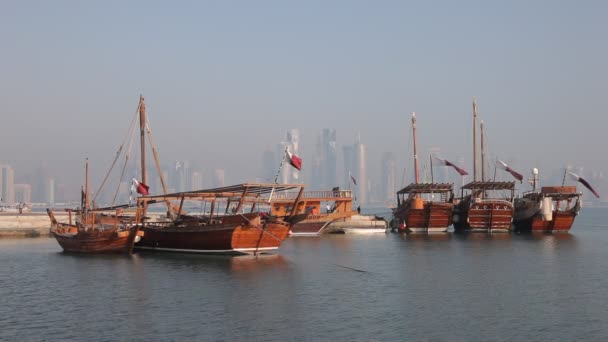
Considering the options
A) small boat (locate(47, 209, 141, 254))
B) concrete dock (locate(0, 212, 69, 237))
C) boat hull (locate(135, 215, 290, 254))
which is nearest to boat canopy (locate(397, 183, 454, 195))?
boat hull (locate(135, 215, 290, 254))

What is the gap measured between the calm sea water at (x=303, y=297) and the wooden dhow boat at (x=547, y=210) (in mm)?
32657

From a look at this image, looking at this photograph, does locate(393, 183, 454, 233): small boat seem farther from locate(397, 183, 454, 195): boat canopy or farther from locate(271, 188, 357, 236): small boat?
locate(271, 188, 357, 236): small boat

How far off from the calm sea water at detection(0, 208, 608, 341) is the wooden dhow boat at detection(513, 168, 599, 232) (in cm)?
3266

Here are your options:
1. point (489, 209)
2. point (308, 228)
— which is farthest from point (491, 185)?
point (308, 228)

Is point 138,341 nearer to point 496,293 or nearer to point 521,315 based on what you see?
point 521,315

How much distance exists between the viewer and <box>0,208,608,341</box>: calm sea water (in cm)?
2794

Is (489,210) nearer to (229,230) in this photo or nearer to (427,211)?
(427,211)

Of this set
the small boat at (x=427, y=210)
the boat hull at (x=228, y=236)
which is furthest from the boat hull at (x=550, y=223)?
the boat hull at (x=228, y=236)

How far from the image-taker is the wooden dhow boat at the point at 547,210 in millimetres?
90438

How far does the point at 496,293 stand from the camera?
37969 millimetres

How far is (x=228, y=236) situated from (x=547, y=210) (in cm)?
5520

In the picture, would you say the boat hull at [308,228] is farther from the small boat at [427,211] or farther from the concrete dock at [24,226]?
the concrete dock at [24,226]

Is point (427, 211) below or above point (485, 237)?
above

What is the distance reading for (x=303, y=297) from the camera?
35750mm
